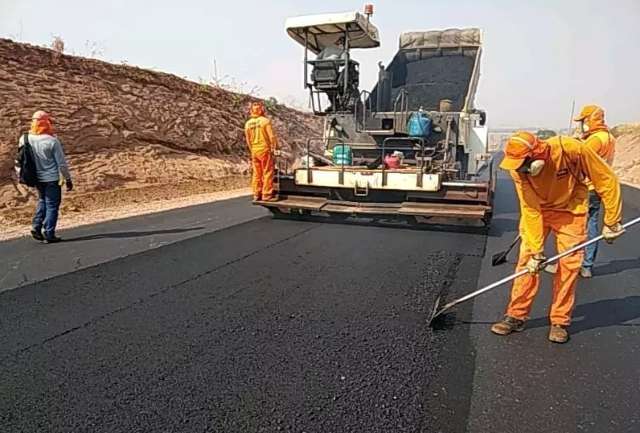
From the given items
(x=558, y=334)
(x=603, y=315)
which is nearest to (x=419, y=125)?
(x=603, y=315)

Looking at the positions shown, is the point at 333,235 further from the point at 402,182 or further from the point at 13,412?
the point at 13,412

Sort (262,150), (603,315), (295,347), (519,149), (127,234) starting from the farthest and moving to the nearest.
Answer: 1. (262,150)
2. (127,234)
3. (603,315)
4. (295,347)
5. (519,149)

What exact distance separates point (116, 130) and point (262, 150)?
605cm

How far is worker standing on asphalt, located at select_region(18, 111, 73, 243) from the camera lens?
5.66 m

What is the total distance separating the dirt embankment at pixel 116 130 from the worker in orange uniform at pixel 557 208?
24.3 ft

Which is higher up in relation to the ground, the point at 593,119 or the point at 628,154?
the point at 593,119

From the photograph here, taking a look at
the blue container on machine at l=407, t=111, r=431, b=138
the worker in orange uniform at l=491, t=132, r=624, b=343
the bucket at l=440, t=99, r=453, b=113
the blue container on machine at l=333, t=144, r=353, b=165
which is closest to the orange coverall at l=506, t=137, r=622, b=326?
the worker in orange uniform at l=491, t=132, r=624, b=343

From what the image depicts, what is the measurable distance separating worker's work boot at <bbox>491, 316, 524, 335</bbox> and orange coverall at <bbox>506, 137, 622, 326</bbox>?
3 cm

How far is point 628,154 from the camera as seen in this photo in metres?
24.2

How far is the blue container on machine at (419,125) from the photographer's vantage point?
718 cm

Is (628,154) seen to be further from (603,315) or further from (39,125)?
(39,125)

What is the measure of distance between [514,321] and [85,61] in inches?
460

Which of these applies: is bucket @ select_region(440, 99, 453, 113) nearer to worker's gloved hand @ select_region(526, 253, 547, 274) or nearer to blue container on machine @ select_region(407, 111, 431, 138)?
blue container on machine @ select_region(407, 111, 431, 138)

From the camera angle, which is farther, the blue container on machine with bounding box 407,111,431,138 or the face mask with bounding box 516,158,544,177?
the blue container on machine with bounding box 407,111,431,138
